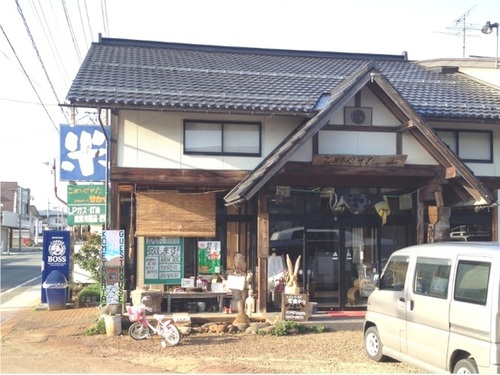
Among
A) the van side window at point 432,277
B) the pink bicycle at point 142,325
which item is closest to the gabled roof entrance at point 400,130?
the pink bicycle at point 142,325

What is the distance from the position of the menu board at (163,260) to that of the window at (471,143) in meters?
7.31

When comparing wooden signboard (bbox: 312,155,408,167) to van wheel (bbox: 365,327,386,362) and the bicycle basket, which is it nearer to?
van wheel (bbox: 365,327,386,362)

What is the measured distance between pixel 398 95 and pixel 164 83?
563 centimetres

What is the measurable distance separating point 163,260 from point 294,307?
3.66m

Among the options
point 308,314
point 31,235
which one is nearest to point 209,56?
point 308,314

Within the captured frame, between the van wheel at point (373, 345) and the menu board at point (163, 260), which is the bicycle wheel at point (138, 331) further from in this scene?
the van wheel at point (373, 345)

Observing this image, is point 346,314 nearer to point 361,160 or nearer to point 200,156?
point 361,160

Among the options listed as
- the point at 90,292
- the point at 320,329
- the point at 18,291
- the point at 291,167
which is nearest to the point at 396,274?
the point at 320,329

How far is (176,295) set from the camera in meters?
13.6

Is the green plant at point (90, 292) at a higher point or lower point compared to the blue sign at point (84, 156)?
lower

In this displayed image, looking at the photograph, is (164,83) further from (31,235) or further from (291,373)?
(31,235)

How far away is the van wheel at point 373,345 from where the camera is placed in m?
9.38

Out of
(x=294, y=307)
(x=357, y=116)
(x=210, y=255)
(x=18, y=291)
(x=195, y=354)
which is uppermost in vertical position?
(x=357, y=116)

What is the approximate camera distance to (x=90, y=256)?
59.9ft
